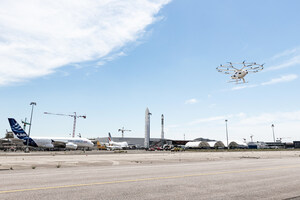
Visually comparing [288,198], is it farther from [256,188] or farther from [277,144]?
[277,144]

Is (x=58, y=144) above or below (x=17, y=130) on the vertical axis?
below

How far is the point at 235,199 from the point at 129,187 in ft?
12.6

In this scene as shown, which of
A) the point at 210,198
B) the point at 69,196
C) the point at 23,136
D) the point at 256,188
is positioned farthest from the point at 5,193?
the point at 23,136

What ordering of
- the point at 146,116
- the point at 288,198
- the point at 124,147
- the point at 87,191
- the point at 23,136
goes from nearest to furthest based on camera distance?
the point at 288,198 → the point at 87,191 → the point at 23,136 → the point at 124,147 → the point at 146,116

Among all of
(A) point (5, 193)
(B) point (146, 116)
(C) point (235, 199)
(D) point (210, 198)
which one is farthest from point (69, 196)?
(B) point (146, 116)

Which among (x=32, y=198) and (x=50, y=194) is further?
(x=50, y=194)

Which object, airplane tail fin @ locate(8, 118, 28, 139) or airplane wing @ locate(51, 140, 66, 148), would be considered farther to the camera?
airplane wing @ locate(51, 140, 66, 148)

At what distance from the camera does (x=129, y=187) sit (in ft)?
29.2

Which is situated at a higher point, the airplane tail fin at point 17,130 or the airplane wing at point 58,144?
the airplane tail fin at point 17,130

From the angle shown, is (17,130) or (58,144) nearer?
(17,130)

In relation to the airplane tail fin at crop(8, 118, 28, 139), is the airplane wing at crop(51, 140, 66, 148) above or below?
below

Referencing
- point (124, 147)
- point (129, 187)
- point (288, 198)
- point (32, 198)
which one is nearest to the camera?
point (32, 198)

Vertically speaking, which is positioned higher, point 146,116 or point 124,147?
point 146,116

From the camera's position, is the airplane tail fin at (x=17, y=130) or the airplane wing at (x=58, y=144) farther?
the airplane wing at (x=58, y=144)
